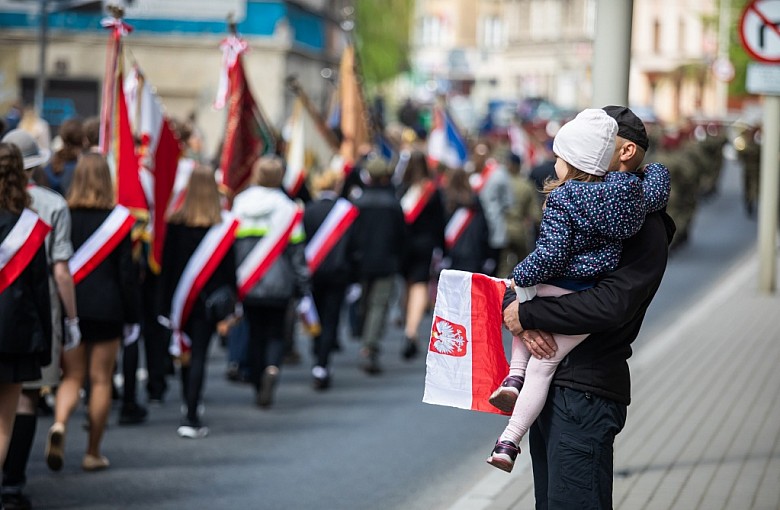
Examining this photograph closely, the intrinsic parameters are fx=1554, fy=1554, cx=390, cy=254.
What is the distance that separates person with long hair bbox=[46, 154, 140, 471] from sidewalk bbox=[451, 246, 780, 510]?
211 centimetres

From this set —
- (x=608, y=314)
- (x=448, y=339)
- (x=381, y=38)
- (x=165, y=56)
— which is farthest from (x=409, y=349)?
(x=381, y=38)

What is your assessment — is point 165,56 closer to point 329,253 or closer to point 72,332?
point 329,253

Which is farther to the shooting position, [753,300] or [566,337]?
[753,300]

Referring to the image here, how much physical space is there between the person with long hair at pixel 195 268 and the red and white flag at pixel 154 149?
0.64m

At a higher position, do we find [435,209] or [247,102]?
[247,102]

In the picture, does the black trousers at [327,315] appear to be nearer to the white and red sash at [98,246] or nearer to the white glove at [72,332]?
the white and red sash at [98,246]

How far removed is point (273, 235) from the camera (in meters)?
10.8

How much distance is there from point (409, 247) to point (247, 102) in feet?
7.00

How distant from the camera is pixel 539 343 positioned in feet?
16.8

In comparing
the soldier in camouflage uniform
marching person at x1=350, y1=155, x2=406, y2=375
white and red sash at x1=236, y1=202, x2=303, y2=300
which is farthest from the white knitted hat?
the soldier in camouflage uniform

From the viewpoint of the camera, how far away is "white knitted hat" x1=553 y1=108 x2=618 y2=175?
5.00 m

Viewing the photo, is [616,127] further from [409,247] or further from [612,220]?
[409,247]

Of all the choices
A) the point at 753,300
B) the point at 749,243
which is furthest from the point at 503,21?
the point at 753,300

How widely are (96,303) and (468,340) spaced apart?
3.52 m
